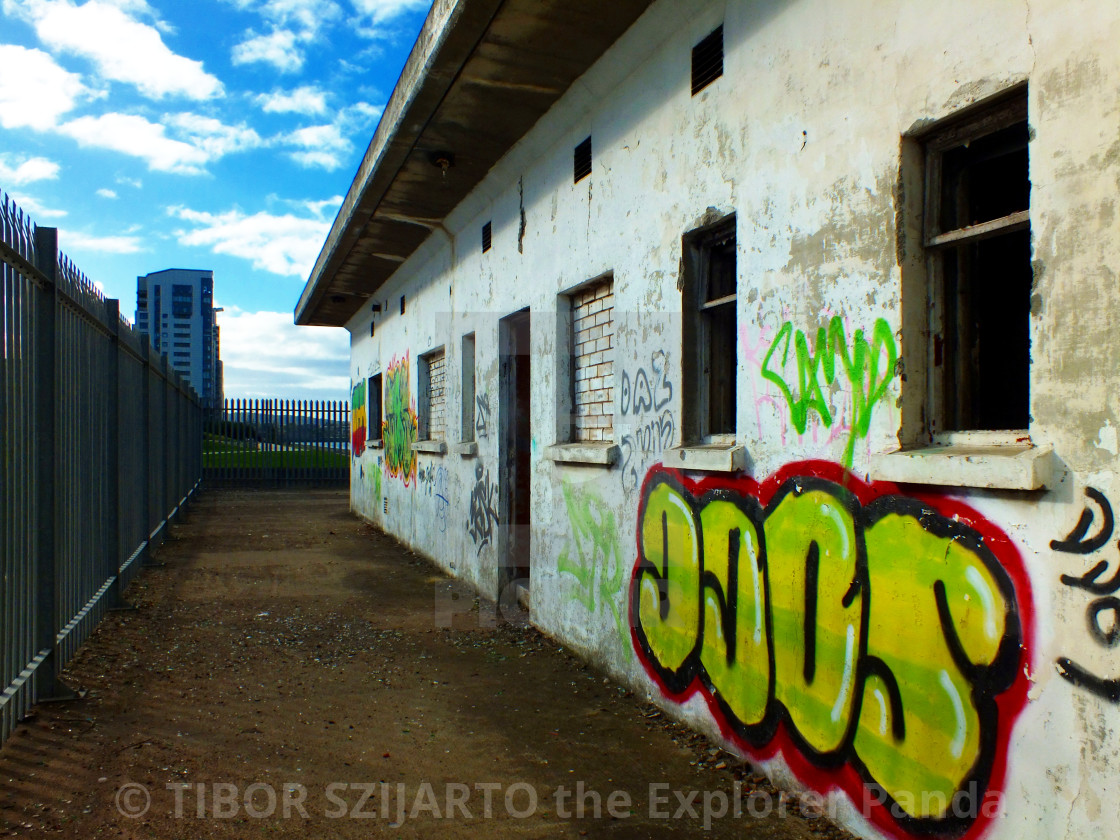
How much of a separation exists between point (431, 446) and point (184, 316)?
78.0m

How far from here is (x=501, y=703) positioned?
4.87 meters

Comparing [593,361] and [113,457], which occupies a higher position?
[593,361]

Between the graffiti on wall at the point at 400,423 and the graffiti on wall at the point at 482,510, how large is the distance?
108 inches

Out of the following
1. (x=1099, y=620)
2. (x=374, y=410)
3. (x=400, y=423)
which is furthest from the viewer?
(x=374, y=410)

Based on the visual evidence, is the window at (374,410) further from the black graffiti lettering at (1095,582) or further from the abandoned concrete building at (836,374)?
the black graffiti lettering at (1095,582)

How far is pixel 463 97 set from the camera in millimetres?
6086

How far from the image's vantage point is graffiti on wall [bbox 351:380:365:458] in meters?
15.2

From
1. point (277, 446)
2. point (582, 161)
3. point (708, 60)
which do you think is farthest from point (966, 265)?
point (277, 446)

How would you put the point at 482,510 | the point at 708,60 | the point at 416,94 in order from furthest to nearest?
the point at 482,510 < the point at 416,94 < the point at 708,60

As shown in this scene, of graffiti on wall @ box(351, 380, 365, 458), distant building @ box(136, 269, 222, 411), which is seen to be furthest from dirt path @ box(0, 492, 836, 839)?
distant building @ box(136, 269, 222, 411)

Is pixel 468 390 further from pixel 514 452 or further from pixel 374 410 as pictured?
pixel 374 410

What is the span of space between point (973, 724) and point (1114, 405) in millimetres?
1138

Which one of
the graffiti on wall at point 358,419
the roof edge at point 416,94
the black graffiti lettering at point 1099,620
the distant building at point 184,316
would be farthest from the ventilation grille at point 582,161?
the distant building at point 184,316

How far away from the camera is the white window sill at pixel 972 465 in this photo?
2.47m
